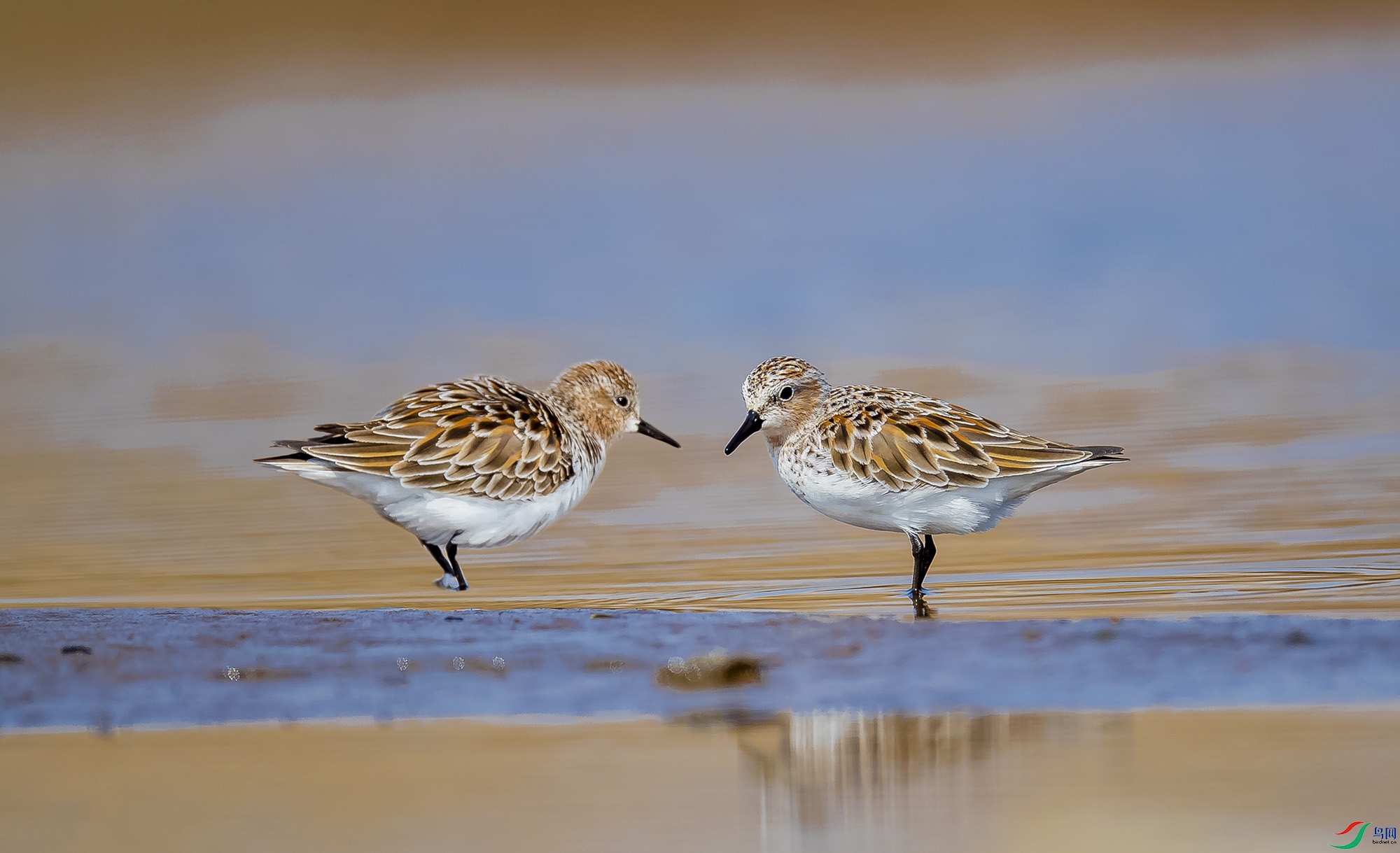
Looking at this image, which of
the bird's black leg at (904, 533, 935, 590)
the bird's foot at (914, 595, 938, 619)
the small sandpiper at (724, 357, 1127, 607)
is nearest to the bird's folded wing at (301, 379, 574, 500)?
the small sandpiper at (724, 357, 1127, 607)

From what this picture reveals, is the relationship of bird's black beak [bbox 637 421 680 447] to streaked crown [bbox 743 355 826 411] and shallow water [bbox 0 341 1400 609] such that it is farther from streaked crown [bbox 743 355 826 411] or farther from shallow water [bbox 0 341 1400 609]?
streaked crown [bbox 743 355 826 411]

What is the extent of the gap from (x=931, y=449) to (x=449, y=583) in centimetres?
199

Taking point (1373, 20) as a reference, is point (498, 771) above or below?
below

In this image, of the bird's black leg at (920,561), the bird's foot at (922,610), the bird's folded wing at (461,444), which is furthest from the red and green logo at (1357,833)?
the bird's folded wing at (461,444)

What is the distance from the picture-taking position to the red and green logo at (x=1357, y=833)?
3598 millimetres

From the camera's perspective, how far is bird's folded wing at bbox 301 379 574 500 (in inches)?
249

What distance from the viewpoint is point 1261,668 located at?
4625 mm

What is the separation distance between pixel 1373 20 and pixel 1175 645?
44.1 feet

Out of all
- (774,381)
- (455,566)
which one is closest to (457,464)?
(455,566)

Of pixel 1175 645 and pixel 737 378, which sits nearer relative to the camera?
pixel 1175 645

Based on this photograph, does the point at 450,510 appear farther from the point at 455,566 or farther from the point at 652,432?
the point at 652,432

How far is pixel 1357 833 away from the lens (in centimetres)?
366

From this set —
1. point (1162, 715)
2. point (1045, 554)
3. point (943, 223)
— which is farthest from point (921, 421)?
point (943, 223)

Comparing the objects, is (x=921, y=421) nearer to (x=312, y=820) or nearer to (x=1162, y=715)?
(x=1162, y=715)
